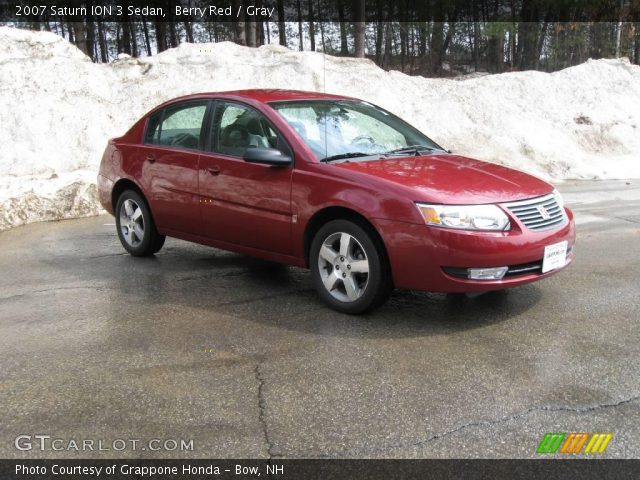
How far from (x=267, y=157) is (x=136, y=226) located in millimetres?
2254

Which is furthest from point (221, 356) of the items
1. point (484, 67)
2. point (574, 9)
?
point (574, 9)

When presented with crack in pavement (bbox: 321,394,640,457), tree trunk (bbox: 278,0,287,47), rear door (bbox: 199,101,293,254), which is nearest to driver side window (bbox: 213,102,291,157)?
rear door (bbox: 199,101,293,254)

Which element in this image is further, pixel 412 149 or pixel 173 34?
pixel 173 34

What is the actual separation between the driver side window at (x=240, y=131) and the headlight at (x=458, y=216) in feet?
4.34

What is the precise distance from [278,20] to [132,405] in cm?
2848

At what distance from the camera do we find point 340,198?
4.46 metres

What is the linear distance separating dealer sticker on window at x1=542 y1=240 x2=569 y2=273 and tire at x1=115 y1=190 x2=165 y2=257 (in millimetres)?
3609

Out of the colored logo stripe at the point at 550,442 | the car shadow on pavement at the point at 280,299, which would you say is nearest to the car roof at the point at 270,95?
the car shadow on pavement at the point at 280,299

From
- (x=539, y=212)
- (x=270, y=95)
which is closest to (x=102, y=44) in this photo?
(x=270, y=95)

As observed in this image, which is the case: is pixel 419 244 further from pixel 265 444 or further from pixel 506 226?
pixel 265 444

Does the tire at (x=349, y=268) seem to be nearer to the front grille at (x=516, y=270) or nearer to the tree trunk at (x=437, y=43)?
the front grille at (x=516, y=270)

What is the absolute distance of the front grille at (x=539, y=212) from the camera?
429cm

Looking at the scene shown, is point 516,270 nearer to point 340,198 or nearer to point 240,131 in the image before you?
point 340,198

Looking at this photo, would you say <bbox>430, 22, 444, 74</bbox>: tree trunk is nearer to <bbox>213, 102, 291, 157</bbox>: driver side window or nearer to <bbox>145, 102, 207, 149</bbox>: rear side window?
<bbox>145, 102, 207, 149</bbox>: rear side window
